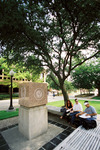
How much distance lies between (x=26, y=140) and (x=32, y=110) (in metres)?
1.12

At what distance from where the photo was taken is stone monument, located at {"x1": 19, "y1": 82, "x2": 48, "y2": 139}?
→ 3.36 meters

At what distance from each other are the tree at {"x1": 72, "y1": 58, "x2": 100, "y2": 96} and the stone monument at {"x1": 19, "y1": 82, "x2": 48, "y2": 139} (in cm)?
1959

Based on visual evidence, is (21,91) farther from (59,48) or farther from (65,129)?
(59,48)

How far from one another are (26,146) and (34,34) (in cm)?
591

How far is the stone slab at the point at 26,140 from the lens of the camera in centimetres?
287

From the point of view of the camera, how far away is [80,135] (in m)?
2.66

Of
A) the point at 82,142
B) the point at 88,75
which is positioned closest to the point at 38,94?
the point at 82,142

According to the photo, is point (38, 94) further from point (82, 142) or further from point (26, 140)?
point (82, 142)

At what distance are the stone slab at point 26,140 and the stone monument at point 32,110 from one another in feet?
0.57

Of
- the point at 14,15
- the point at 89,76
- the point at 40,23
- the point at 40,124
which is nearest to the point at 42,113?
the point at 40,124

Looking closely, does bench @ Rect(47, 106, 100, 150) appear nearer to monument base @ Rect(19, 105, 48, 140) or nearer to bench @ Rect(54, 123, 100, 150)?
bench @ Rect(54, 123, 100, 150)

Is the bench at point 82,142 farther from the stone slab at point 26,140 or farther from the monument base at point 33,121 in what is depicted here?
the monument base at point 33,121

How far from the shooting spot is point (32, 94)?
3.50 metres

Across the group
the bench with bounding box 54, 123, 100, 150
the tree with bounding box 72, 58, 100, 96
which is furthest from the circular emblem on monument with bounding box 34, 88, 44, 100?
the tree with bounding box 72, 58, 100, 96
